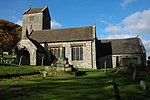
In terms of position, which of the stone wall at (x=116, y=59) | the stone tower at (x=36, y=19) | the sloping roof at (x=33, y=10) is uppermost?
the sloping roof at (x=33, y=10)

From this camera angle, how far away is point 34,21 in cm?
6294

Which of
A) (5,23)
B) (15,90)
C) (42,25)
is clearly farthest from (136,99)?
(5,23)

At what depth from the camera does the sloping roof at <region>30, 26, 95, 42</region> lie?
44938 millimetres

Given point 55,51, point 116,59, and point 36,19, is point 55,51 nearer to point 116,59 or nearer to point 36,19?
point 116,59

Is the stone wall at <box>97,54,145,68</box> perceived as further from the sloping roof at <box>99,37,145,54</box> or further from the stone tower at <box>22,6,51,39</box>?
the stone tower at <box>22,6,51,39</box>

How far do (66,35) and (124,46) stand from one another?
41.3 feet

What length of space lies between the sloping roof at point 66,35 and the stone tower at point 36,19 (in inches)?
444

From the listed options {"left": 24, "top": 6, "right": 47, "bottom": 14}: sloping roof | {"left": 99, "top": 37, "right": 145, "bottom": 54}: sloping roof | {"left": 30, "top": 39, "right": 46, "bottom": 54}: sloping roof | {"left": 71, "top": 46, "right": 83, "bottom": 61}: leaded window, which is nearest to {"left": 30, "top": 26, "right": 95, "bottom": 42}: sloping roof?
{"left": 71, "top": 46, "right": 83, "bottom": 61}: leaded window

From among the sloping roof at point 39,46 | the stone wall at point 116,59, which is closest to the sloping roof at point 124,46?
the stone wall at point 116,59

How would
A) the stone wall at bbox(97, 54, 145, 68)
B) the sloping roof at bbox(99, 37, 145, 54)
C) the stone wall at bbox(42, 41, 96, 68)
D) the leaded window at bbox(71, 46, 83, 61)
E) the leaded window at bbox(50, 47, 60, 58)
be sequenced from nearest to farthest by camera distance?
the stone wall at bbox(42, 41, 96, 68) → the leaded window at bbox(71, 46, 83, 61) → the stone wall at bbox(97, 54, 145, 68) → the sloping roof at bbox(99, 37, 145, 54) → the leaded window at bbox(50, 47, 60, 58)

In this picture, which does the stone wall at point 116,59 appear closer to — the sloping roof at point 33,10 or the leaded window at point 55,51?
the leaded window at point 55,51

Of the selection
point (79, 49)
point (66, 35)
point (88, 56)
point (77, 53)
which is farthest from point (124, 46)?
point (66, 35)

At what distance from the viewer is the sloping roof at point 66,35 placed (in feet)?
147

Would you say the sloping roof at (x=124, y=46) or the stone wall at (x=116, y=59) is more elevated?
the sloping roof at (x=124, y=46)
